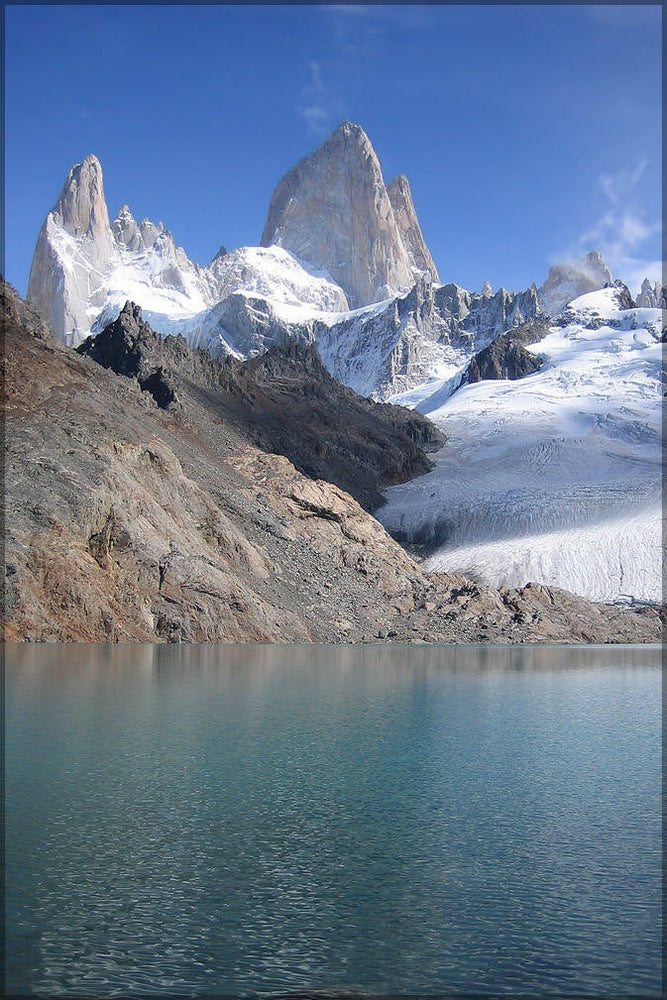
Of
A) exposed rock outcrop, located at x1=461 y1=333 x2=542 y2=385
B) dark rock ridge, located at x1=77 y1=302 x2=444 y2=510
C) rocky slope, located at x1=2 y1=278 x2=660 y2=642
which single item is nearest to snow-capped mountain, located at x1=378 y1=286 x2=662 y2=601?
exposed rock outcrop, located at x1=461 y1=333 x2=542 y2=385

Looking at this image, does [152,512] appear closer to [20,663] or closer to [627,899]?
[20,663]

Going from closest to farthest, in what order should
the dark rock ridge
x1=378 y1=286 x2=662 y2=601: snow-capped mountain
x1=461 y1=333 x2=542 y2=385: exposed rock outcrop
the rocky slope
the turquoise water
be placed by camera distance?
the turquoise water, the rocky slope, the dark rock ridge, x1=378 y1=286 x2=662 y2=601: snow-capped mountain, x1=461 y1=333 x2=542 y2=385: exposed rock outcrop

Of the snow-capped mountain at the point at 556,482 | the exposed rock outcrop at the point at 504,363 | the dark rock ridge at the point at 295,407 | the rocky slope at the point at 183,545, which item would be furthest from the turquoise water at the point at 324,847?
the exposed rock outcrop at the point at 504,363

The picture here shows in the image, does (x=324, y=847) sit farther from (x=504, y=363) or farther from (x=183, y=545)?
(x=504, y=363)

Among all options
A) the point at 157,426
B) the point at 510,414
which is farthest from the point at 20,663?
the point at 510,414

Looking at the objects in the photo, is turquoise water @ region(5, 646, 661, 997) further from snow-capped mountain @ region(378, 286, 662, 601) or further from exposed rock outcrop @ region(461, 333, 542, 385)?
exposed rock outcrop @ region(461, 333, 542, 385)

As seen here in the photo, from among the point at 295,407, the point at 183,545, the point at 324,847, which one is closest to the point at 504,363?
the point at 295,407

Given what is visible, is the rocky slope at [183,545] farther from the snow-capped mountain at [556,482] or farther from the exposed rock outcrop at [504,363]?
the exposed rock outcrop at [504,363]
